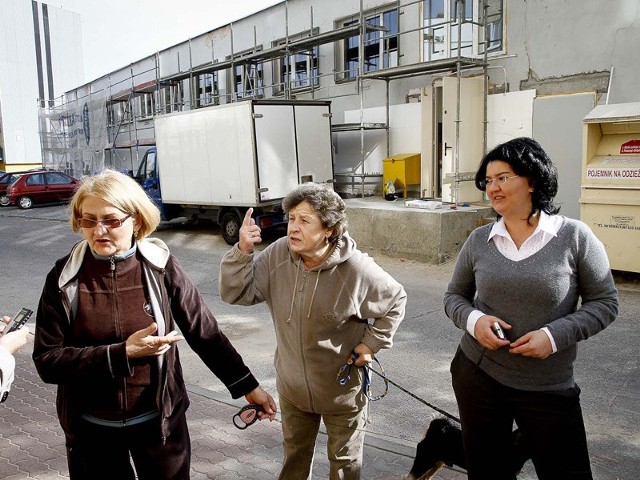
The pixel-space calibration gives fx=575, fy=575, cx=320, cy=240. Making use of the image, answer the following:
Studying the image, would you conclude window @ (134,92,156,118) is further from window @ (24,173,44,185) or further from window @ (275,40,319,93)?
window @ (275,40,319,93)

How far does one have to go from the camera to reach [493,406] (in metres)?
2.33

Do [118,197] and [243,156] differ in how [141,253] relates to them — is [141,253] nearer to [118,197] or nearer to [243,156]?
[118,197]

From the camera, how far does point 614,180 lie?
7.50m

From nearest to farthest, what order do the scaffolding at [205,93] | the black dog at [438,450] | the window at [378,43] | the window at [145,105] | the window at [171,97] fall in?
the black dog at [438,450] → the scaffolding at [205,93] → the window at [378,43] → the window at [171,97] → the window at [145,105]

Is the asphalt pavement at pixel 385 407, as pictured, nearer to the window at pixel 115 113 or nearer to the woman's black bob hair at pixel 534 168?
the woman's black bob hair at pixel 534 168

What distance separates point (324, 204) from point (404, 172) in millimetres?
10863

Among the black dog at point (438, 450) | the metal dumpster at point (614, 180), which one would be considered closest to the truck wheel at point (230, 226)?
the metal dumpster at point (614, 180)

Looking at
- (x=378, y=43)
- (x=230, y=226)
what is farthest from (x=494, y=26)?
(x=230, y=226)

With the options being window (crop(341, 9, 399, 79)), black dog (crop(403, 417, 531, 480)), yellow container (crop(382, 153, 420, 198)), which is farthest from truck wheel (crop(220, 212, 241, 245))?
black dog (crop(403, 417, 531, 480))

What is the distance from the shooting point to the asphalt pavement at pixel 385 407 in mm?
3500

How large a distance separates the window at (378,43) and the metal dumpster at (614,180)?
267 inches

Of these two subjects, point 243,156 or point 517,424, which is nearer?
point 517,424

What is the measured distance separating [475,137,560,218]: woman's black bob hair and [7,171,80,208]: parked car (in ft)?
76.5

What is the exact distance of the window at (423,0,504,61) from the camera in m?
11.4
